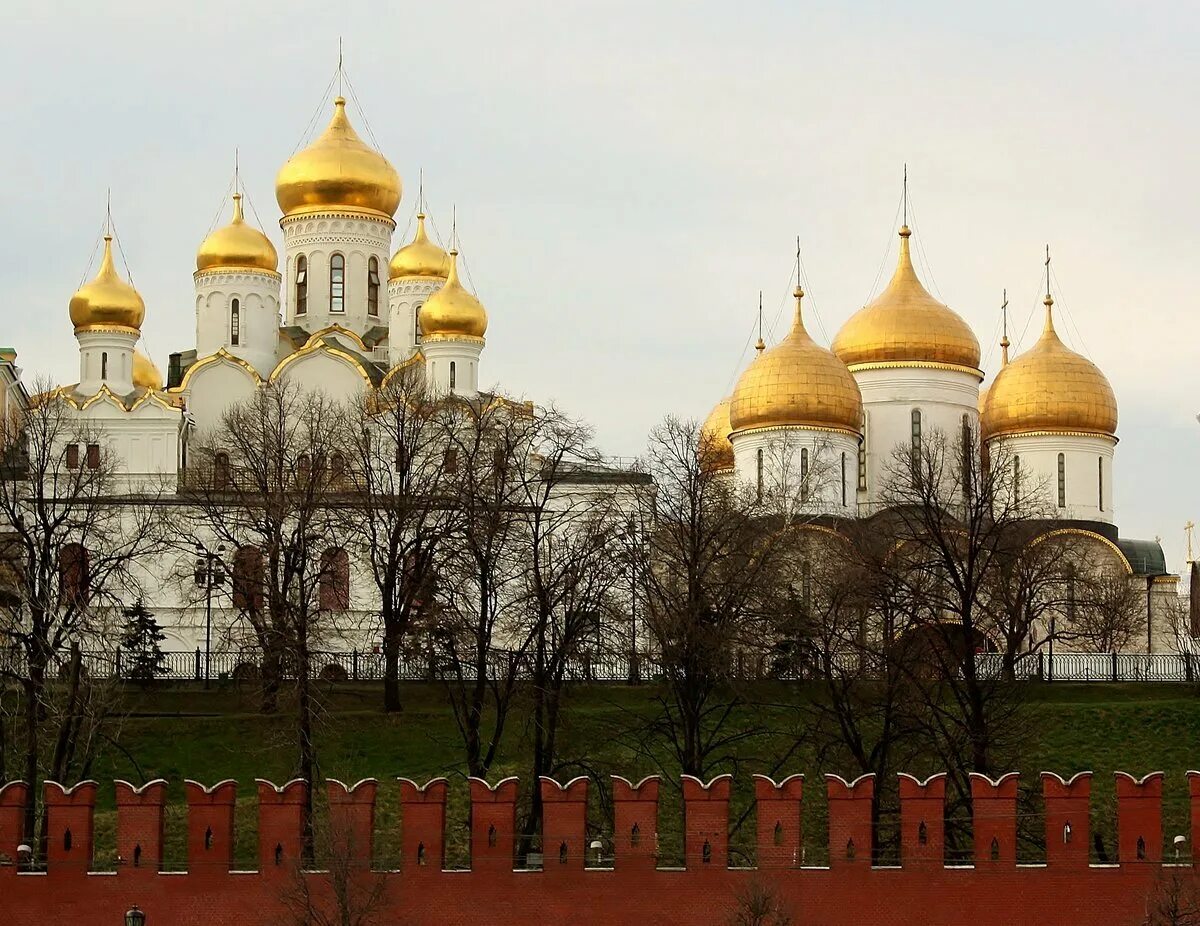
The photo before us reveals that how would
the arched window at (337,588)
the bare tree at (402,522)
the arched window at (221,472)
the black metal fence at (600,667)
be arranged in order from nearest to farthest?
the black metal fence at (600,667)
the bare tree at (402,522)
the arched window at (337,588)
the arched window at (221,472)

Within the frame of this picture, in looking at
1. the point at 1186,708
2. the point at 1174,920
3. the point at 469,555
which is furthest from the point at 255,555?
the point at 1174,920

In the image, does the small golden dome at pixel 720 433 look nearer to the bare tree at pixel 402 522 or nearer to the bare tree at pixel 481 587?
the bare tree at pixel 402 522

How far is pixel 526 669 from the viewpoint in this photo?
3731 centimetres

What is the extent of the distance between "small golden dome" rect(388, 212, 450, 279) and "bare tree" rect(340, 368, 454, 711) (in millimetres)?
12012

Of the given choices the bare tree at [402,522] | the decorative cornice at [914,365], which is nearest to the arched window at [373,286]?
the decorative cornice at [914,365]

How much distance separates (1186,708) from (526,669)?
11.0m

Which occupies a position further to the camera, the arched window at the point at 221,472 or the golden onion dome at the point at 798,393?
the golden onion dome at the point at 798,393

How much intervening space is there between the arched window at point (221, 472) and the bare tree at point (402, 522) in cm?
227

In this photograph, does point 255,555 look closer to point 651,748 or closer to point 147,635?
point 147,635

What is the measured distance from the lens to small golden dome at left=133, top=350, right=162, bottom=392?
60881mm

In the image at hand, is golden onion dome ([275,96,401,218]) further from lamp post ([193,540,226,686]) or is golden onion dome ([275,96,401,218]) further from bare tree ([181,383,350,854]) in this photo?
lamp post ([193,540,226,686])

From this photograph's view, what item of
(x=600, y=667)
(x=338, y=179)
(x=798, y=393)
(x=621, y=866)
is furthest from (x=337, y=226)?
(x=621, y=866)

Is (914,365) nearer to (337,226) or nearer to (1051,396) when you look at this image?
(1051,396)

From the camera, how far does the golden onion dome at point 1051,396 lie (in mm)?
55750
